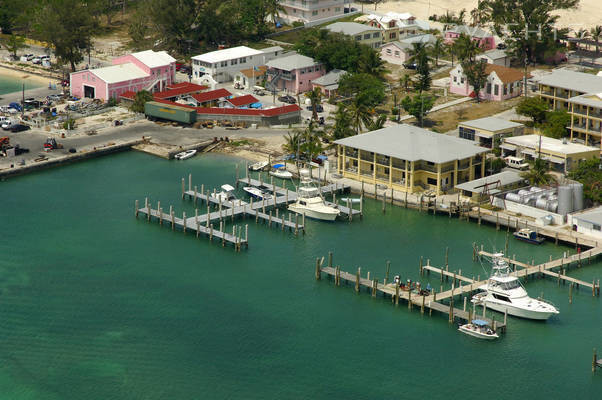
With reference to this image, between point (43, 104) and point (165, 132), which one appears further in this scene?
point (43, 104)

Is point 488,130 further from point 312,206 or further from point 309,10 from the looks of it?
point 309,10

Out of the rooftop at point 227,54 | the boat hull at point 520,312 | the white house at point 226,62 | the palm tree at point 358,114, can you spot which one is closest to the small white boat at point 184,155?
the palm tree at point 358,114

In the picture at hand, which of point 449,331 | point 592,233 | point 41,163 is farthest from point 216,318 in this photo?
point 41,163

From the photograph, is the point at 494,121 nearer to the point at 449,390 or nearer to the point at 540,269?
the point at 540,269

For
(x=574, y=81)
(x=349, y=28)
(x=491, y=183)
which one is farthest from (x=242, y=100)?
(x=491, y=183)

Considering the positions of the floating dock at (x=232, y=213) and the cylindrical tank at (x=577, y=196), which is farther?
the cylindrical tank at (x=577, y=196)

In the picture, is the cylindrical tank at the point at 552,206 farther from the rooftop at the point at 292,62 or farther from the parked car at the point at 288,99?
the rooftop at the point at 292,62

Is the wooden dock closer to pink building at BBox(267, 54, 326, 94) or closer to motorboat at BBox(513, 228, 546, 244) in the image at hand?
motorboat at BBox(513, 228, 546, 244)
